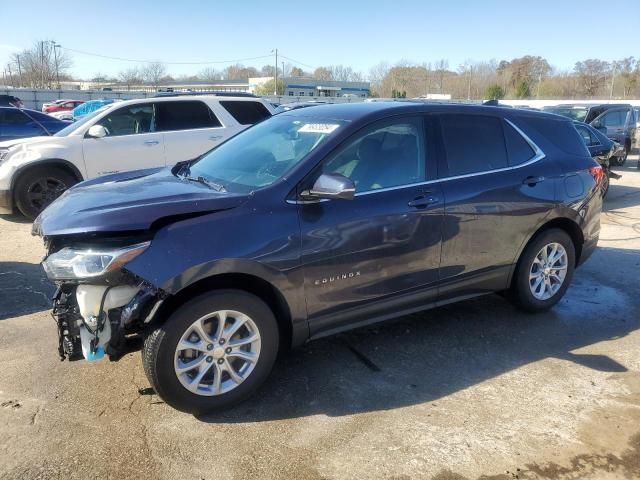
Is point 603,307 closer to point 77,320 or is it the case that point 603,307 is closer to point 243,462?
point 243,462

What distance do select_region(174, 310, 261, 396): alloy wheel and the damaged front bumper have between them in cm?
28

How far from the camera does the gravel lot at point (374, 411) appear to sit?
276 centimetres

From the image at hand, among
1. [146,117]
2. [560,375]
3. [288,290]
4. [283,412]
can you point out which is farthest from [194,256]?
[146,117]

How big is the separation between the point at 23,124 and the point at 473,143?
11.5 meters

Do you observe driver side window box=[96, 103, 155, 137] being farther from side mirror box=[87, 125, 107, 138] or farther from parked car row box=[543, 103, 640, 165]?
parked car row box=[543, 103, 640, 165]

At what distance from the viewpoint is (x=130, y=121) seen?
8422 millimetres

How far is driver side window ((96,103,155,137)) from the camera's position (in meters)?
8.28

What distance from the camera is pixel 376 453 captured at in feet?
9.36

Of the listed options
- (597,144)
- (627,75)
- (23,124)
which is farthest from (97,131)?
(627,75)

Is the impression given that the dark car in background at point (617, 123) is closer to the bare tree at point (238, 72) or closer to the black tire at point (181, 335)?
the black tire at point (181, 335)

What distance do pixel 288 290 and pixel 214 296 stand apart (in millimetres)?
462

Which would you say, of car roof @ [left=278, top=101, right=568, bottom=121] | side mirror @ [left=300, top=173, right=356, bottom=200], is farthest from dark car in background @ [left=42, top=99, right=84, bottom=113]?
side mirror @ [left=300, top=173, right=356, bottom=200]

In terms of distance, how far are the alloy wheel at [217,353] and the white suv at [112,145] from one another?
18.0 ft

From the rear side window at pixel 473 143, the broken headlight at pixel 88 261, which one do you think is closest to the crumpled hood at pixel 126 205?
the broken headlight at pixel 88 261
